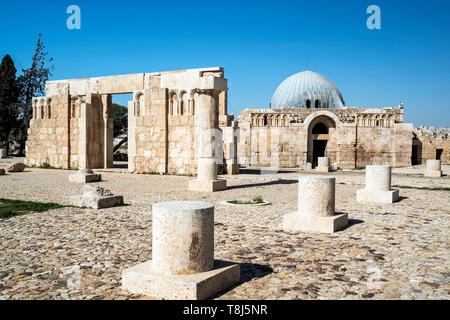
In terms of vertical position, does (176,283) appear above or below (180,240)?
below

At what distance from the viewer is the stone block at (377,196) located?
28.7ft

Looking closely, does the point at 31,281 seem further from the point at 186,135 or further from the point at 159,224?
the point at 186,135

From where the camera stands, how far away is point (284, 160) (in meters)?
25.3

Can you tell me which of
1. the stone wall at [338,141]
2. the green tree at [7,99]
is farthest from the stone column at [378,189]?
the green tree at [7,99]

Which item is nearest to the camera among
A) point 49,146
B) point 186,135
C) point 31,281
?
point 31,281

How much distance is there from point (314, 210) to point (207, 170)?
548 cm

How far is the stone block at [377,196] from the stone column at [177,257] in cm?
642

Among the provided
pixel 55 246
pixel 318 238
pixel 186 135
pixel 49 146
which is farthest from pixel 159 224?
pixel 49 146

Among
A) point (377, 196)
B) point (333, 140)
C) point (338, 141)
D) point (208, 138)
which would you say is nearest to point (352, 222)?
point (377, 196)

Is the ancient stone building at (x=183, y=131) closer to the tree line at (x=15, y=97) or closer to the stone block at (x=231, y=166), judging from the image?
the stone block at (x=231, y=166)

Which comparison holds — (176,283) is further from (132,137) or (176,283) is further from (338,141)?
(338,141)

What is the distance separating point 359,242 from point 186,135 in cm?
1063

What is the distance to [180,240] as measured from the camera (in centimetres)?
330

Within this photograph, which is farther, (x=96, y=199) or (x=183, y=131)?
(x=183, y=131)
